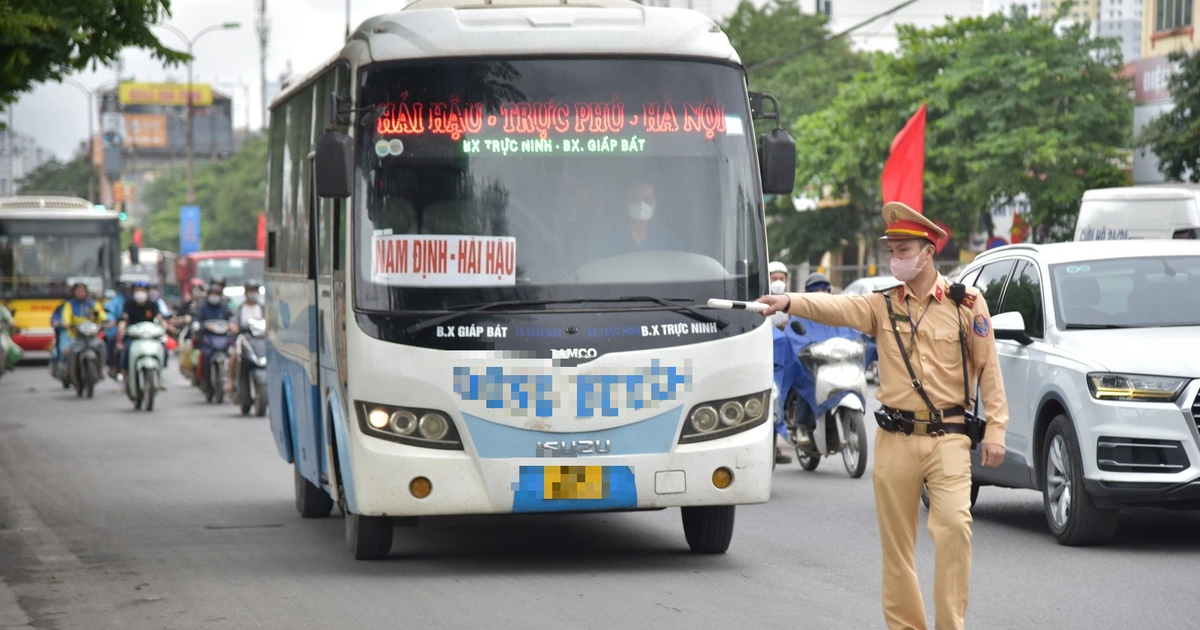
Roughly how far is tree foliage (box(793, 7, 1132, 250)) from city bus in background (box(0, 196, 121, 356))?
17601 millimetres

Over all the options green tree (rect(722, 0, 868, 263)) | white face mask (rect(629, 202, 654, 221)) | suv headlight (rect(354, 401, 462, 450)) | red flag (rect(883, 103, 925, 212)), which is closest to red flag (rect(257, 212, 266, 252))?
suv headlight (rect(354, 401, 462, 450))

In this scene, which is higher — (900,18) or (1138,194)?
(900,18)

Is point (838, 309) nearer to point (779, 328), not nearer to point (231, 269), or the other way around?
point (779, 328)

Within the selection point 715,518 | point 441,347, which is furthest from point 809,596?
point 441,347

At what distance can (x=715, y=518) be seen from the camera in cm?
977

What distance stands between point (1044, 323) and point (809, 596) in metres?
2.97

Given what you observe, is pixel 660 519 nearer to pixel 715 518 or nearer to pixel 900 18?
pixel 715 518

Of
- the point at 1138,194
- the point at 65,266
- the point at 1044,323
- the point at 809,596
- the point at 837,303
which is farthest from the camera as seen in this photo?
the point at 65,266

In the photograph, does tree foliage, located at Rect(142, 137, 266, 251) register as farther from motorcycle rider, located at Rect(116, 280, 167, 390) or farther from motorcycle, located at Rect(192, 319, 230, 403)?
motorcycle rider, located at Rect(116, 280, 167, 390)

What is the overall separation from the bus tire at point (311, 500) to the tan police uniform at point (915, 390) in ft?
20.9

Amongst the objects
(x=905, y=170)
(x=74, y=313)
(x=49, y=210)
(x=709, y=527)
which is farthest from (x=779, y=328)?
(x=49, y=210)

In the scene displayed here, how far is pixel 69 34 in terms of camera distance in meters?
13.6

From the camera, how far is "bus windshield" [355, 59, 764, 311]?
29.5 ft

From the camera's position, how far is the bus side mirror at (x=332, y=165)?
29.2 ft
